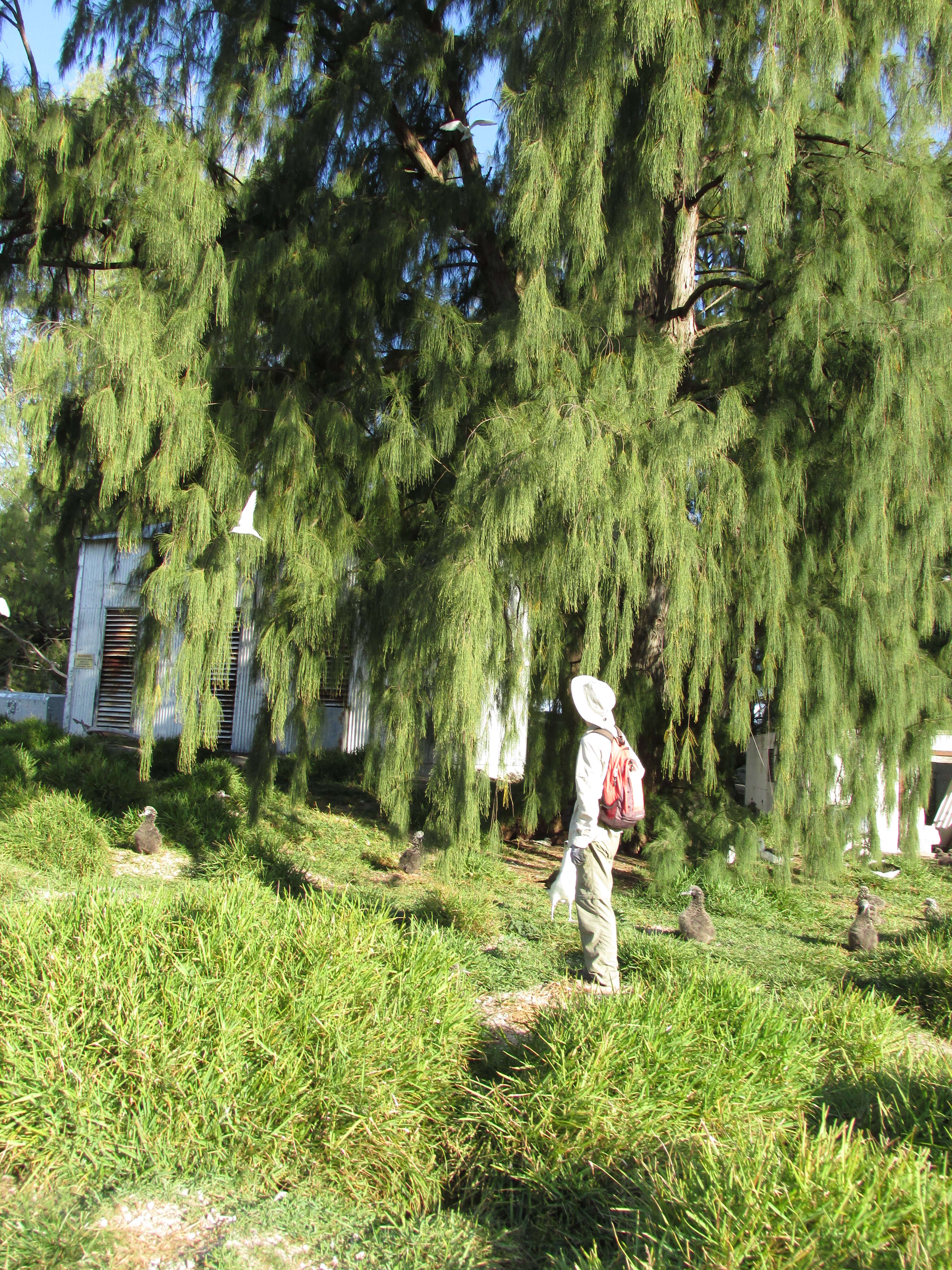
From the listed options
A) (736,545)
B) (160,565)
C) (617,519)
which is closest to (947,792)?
(736,545)

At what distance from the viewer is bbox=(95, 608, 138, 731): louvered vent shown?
14.3 m

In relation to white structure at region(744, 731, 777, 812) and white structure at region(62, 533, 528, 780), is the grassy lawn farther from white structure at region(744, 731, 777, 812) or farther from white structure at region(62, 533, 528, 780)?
white structure at region(62, 533, 528, 780)

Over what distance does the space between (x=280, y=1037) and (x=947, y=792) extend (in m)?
8.58

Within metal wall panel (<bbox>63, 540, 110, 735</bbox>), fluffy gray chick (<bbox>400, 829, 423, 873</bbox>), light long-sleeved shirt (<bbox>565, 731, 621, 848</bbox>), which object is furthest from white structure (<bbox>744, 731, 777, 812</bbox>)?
metal wall panel (<bbox>63, 540, 110, 735</bbox>)

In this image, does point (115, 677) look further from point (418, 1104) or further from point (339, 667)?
point (418, 1104)

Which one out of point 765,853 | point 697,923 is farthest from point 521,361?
point 765,853

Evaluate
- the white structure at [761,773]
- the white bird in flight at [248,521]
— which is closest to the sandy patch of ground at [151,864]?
the white bird in flight at [248,521]

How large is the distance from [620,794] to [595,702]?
439 mm

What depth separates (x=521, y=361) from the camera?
587cm

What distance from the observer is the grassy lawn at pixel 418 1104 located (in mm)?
2514

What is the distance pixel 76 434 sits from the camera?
249 inches

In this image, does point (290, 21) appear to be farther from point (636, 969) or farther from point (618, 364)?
point (636, 969)

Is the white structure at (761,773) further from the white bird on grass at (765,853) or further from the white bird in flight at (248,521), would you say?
the white bird in flight at (248,521)

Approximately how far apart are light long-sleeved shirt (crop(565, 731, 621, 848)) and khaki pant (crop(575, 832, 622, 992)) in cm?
6
